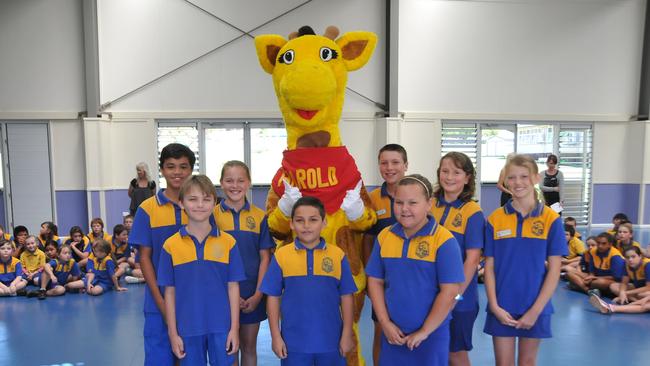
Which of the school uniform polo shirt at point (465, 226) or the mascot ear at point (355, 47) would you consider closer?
the school uniform polo shirt at point (465, 226)

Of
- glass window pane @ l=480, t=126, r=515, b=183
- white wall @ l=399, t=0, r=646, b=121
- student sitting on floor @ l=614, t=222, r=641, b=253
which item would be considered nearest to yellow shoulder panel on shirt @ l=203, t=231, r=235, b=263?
student sitting on floor @ l=614, t=222, r=641, b=253

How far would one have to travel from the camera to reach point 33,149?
877cm

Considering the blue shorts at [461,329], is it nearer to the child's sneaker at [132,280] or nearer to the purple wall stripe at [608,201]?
the child's sneaker at [132,280]

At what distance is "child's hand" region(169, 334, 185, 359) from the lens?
7.23 ft

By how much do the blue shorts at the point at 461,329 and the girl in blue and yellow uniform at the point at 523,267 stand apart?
111 mm

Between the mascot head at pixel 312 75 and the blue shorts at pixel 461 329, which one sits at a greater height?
the mascot head at pixel 312 75

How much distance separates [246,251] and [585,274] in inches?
193

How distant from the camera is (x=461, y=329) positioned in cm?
247

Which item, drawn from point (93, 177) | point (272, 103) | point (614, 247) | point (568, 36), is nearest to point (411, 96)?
point (272, 103)

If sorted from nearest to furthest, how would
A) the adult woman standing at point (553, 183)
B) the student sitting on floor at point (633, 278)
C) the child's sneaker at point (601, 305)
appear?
1. the child's sneaker at point (601, 305)
2. the student sitting on floor at point (633, 278)
3. the adult woman standing at point (553, 183)

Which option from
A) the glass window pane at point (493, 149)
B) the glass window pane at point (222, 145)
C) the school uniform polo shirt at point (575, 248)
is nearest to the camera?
the school uniform polo shirt at point (575, 248)

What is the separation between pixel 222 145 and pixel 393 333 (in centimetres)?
793

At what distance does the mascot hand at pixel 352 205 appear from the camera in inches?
96.8

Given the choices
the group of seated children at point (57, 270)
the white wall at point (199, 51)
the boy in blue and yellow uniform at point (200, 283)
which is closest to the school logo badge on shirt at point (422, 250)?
the boy in blue and yellow uniform at point (200, 283)
